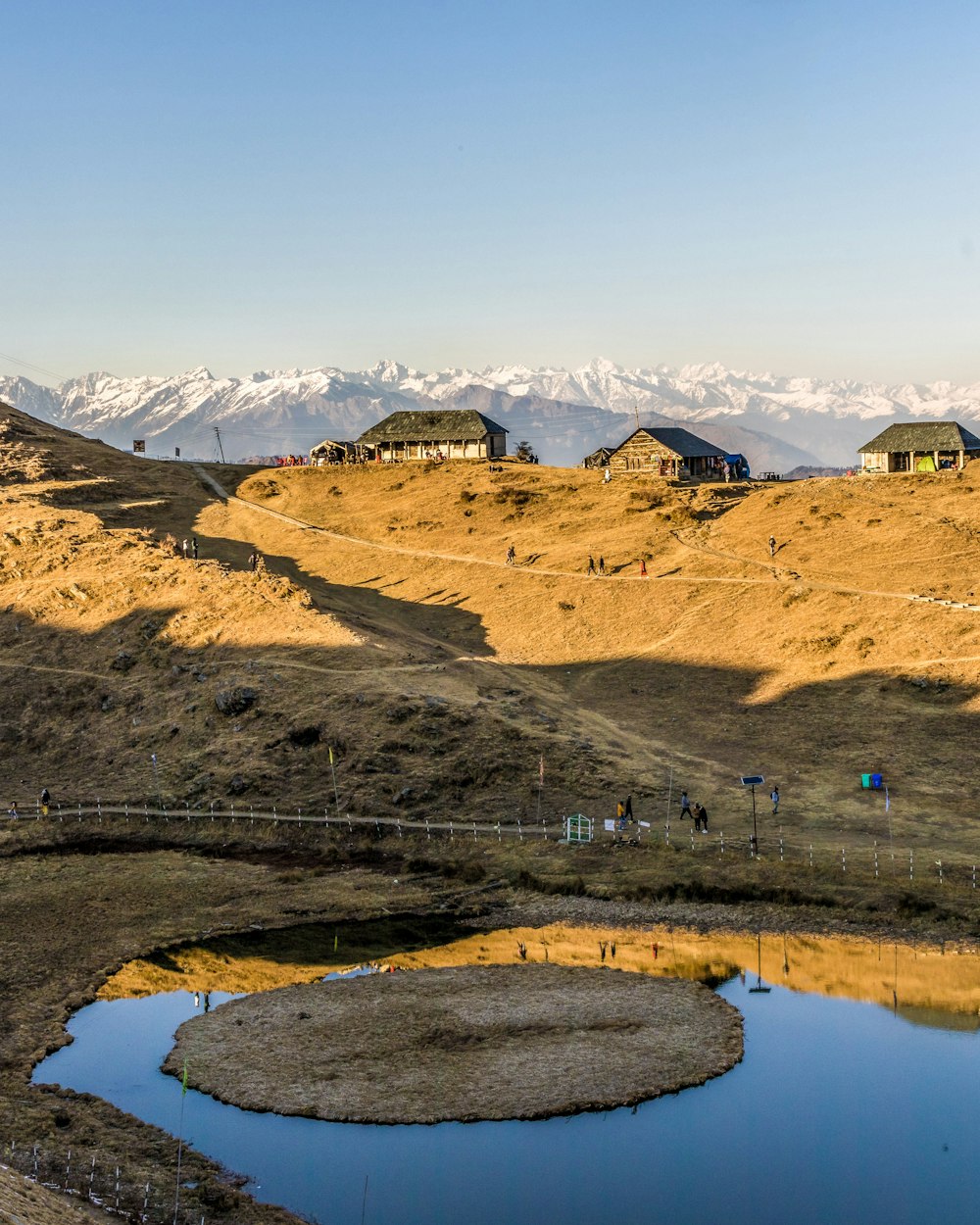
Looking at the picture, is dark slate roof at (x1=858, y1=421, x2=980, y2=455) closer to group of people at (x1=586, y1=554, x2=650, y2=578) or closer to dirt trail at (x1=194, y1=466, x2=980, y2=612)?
dirt trail at (x1=194, y1=466, x2=980, y2=612)

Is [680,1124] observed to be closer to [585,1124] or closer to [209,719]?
[585,1124]

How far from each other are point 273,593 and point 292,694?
832 inches

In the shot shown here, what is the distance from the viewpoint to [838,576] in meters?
120

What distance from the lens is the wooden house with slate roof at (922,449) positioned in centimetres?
16250

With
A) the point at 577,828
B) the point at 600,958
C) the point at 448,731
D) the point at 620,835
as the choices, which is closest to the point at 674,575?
the point at 448,731

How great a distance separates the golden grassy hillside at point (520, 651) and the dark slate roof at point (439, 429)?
2953 centimetres

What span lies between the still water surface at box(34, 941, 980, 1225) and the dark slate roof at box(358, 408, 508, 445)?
490 feet

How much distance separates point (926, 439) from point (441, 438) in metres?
69.1

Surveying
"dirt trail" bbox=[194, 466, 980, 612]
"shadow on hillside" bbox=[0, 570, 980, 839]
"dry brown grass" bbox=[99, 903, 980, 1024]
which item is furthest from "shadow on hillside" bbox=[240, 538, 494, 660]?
"dry brown grass" bbox=[99, 903, 980, 1024]

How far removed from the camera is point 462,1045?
4834 centimetres

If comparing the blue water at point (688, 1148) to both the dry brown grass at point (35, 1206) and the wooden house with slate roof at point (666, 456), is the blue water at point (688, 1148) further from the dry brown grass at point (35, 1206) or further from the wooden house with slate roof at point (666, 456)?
the wooden house with slate roof at point (666, 456)

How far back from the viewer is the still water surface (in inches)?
1470

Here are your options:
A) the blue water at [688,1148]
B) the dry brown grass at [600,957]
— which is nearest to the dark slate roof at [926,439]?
the dry brown grass at [600,957]

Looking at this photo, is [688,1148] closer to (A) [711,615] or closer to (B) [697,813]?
(B) [697,813]
